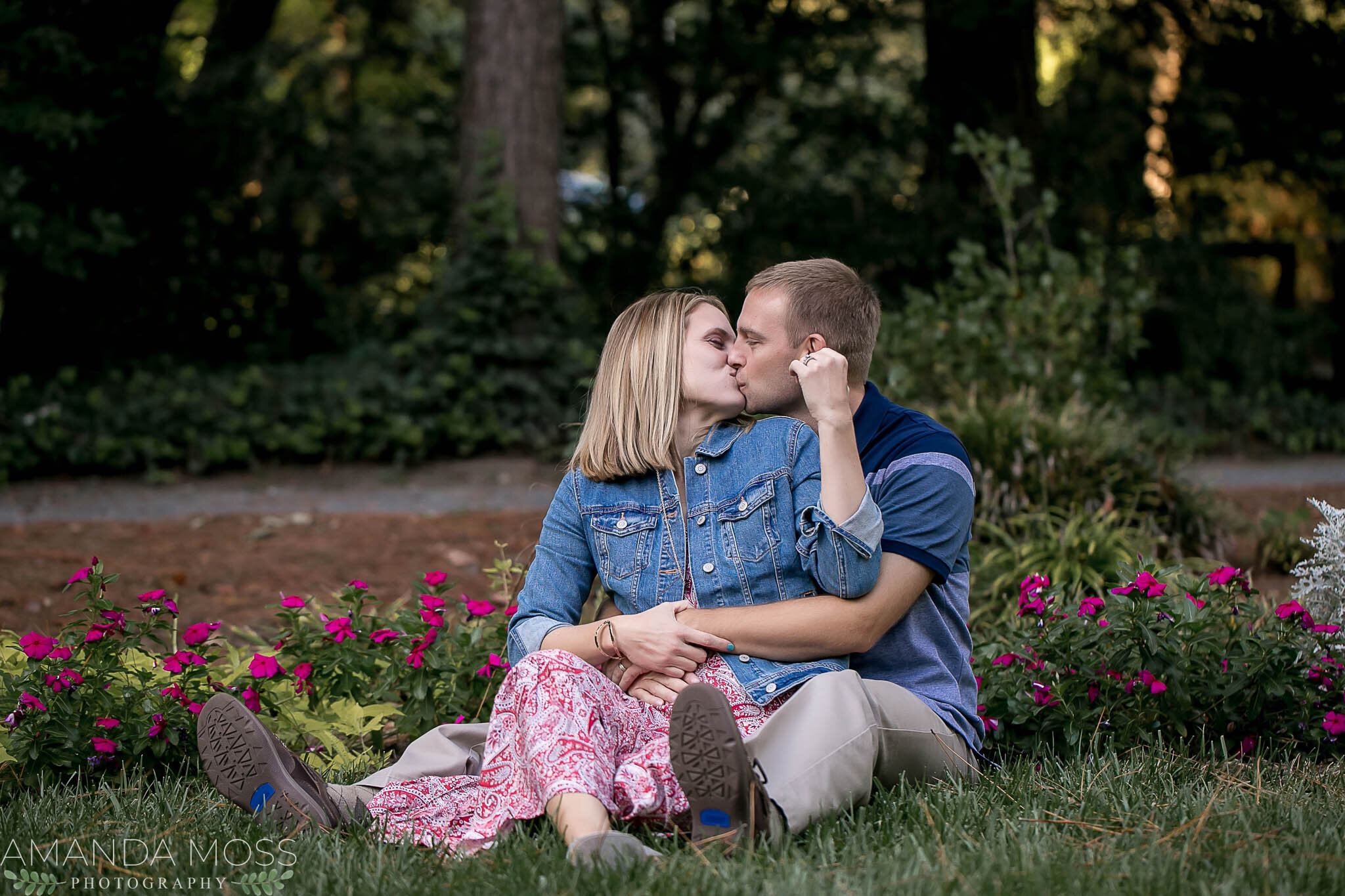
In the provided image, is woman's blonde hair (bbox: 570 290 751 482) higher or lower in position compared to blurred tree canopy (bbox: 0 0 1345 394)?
lower

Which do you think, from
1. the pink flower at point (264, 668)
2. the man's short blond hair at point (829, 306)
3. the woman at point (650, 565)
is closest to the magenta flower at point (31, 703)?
the pink flower at point (264, 668)

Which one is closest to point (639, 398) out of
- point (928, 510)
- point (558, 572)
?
point (558, 572)

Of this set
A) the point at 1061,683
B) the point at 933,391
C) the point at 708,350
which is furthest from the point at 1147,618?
the point at 933,391

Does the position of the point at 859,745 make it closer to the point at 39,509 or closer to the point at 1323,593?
the point at 1323,593

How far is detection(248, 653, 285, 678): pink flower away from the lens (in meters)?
3.18

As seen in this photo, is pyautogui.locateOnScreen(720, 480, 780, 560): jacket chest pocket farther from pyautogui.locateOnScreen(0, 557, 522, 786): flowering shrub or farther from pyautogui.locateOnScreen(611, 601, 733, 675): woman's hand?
pyautogui.locateOnScreen(0, 557, 522, 786): flowering shrub

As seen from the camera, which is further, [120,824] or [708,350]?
[708,350]

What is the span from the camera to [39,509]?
676 cm

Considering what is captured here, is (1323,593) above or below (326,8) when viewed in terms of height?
below

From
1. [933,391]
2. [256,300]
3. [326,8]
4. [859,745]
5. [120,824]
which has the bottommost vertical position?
[120,824]

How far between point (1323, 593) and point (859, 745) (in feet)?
5.70

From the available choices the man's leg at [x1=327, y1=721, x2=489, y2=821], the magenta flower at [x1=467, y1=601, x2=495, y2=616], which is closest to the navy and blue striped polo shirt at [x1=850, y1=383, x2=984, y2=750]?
the man's leg at [x1=327, y1=721, x2=489, y2=821]

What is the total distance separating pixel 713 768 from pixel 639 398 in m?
0.96

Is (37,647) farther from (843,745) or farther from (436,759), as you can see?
(843,745)
